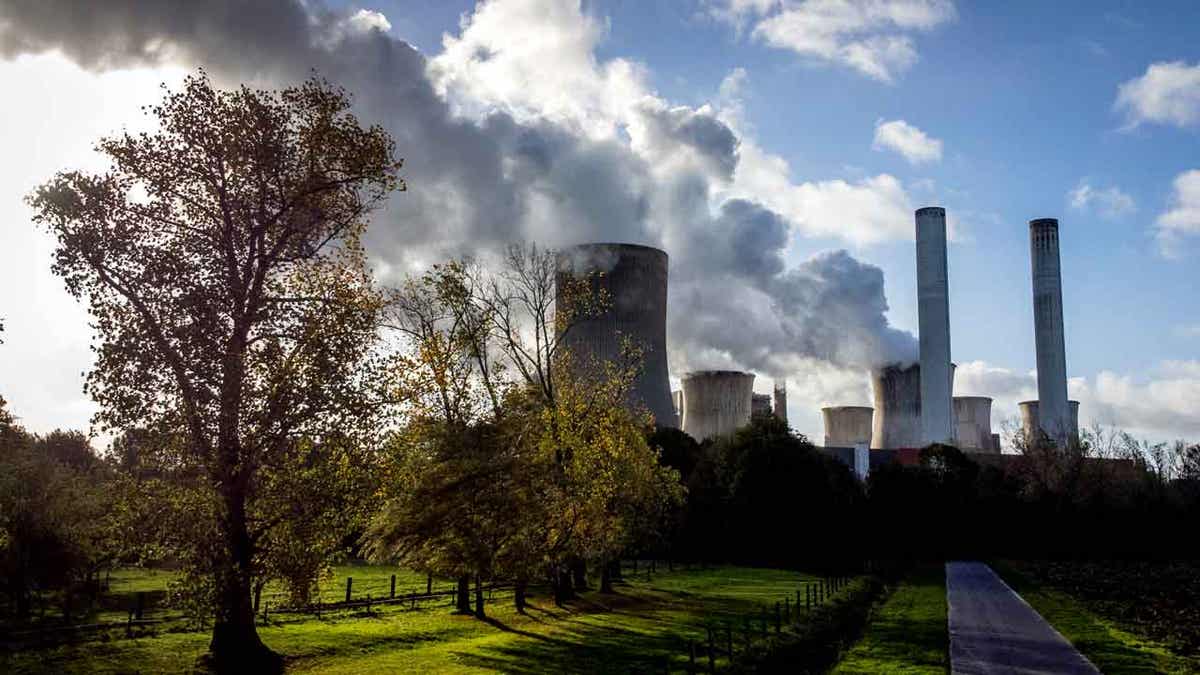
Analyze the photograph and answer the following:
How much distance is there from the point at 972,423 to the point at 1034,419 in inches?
450

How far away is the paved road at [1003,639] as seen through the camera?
52.0 feet

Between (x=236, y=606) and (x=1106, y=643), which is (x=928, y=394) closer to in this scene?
(x=1106, y=643)

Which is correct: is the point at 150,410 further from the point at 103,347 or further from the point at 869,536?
the point at 869,536

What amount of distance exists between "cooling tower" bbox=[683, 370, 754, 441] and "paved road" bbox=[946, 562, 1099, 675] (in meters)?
35.9

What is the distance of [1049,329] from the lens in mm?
76062

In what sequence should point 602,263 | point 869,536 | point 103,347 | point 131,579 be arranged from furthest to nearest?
point 869,536
point 602,263
point 131,579
point 103,347

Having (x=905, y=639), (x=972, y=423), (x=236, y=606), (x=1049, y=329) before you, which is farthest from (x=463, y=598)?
(x=972, y=423)

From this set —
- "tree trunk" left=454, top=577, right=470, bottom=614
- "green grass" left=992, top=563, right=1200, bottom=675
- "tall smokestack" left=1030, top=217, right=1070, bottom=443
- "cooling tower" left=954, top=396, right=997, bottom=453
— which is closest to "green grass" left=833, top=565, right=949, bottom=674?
"green grass" left=992, top=563, right=1200, bottom=675

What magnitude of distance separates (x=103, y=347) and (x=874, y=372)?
225 feet

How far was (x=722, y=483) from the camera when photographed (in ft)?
165

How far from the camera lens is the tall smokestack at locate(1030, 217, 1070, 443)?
76.2 metres

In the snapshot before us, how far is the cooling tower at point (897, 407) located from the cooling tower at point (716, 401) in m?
14.1

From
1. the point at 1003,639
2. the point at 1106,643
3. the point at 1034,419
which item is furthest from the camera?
the point at 1034,419

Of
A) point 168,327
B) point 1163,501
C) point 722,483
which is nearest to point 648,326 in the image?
point 722,483
